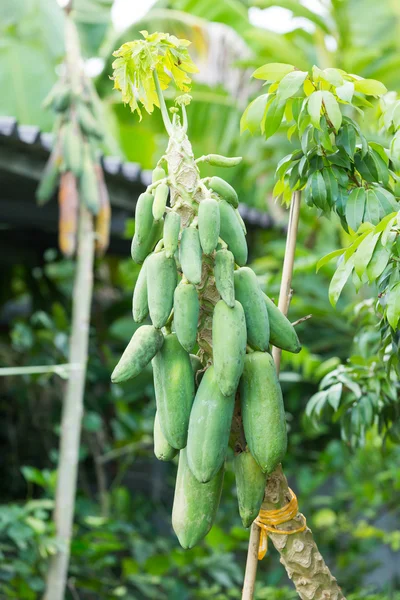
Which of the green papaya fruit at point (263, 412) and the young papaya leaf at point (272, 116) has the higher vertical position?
the young papaya leaf at point (272, 116)

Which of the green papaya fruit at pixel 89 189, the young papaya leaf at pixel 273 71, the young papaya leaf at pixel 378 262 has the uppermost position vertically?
the young papaya leaf at pixel 273 71

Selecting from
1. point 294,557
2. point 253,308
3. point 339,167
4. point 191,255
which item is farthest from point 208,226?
point 294,557

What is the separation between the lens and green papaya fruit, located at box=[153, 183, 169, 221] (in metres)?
1.25

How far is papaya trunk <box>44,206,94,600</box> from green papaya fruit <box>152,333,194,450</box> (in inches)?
75.8

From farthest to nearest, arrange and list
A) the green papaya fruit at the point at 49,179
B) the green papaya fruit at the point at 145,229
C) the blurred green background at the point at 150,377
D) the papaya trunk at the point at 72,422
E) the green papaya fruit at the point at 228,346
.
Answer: the blurred green background at the point at 150,377, the green papaya fruit at the point at 49,179, the papaya trunk at the point at 72,422, the green papaya fruit at the point at 145,229, the green papaya fruit at the point at 228,346

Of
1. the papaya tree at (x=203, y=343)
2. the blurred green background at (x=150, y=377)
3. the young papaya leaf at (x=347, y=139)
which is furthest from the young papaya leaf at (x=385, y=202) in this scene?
the blurred green background at (x=150, y=377)

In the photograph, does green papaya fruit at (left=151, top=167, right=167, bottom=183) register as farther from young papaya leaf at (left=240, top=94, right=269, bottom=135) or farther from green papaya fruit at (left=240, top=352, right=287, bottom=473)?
green papaya fruit at (left=240, top=352, right=287, bottom=473)

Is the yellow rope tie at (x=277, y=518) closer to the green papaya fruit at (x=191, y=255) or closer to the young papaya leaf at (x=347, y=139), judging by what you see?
the green papaya fruit at (x=191, y=255)

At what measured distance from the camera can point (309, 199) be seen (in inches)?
59.6

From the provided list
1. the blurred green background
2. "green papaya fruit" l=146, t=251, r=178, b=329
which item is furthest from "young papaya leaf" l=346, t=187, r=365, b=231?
the blurred green background

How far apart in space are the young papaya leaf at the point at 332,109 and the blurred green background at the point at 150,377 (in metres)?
1.62

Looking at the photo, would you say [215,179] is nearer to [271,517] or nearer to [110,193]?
[271,517]

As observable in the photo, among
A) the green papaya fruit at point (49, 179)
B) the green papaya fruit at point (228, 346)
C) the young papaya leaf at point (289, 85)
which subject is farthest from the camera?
the green papaya fruit at point (49, 179)

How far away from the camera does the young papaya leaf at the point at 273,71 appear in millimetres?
1484
